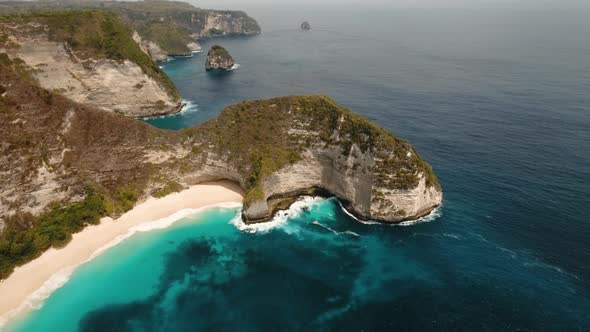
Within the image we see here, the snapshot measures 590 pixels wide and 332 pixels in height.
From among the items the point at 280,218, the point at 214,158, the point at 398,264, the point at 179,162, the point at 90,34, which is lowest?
the point at 280,218

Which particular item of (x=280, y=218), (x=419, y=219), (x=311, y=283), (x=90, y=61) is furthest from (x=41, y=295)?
(x=90, y=61)

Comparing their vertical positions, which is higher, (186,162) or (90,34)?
(90,34)

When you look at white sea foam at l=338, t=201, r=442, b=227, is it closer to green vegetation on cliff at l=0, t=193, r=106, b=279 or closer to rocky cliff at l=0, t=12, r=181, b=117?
green vegetation on cliff at l=0, t=193, r=106, b=279

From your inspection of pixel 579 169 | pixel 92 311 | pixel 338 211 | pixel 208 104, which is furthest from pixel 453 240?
pixel 208 104

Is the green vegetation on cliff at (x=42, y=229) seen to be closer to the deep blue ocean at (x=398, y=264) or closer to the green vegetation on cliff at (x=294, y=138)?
the deep blue ocean at (x=398, y=264)

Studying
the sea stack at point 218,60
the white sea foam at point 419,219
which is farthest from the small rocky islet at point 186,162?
the sea stack at point 218,60

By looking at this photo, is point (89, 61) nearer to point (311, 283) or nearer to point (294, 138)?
point (294, 138)
